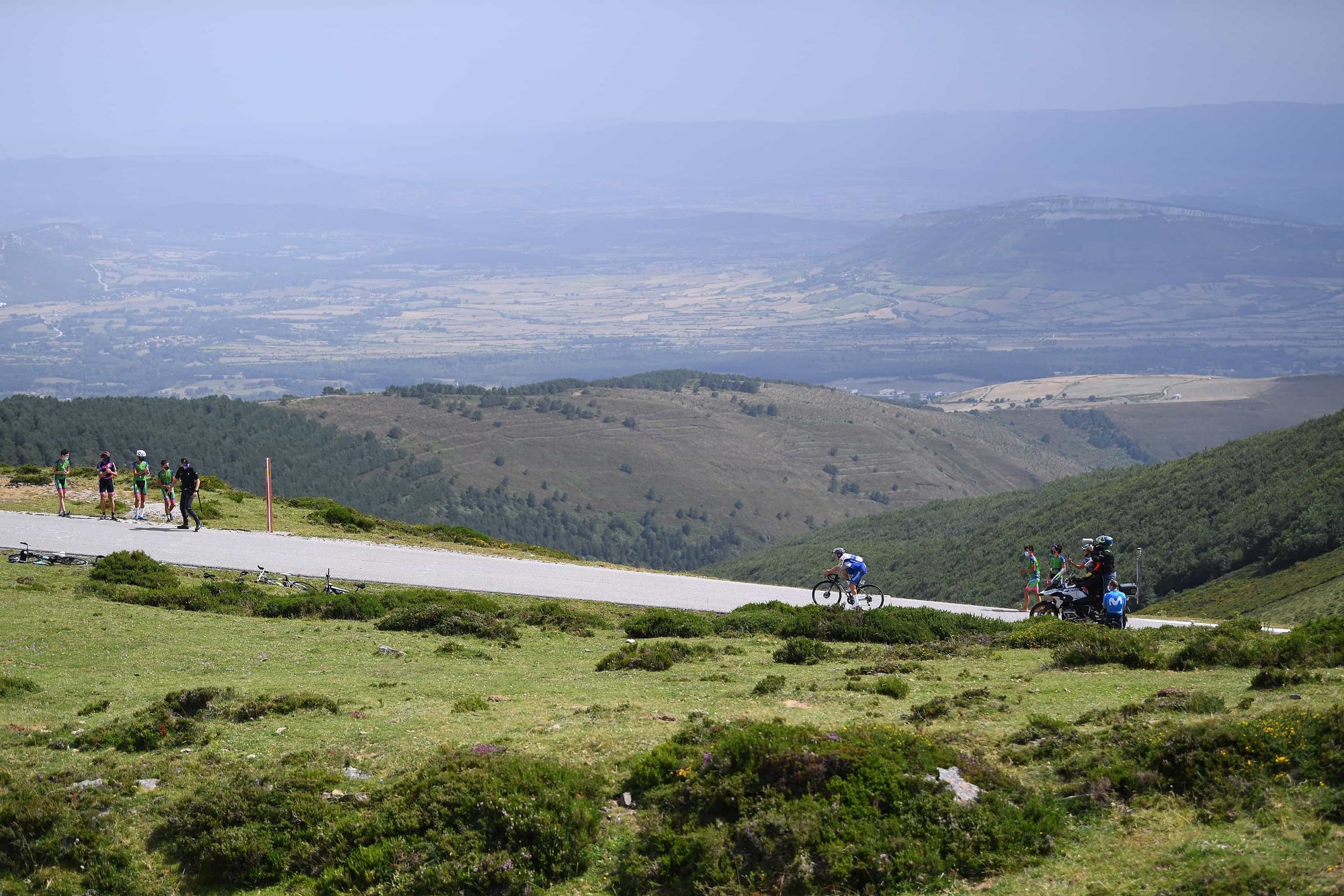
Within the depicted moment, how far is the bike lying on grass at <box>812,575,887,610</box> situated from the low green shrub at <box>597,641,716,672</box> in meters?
6.20

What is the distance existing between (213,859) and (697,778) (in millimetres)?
4107

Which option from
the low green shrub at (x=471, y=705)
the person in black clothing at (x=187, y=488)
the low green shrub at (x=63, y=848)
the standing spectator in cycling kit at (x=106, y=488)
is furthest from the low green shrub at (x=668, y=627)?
the standing spectator in cycling kit at (x=106, y=488)

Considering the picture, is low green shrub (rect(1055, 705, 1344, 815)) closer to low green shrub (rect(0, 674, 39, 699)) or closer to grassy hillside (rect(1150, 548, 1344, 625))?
low green shrub (rect(0, 674, 39, 699))

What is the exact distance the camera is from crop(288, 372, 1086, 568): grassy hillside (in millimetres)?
129500

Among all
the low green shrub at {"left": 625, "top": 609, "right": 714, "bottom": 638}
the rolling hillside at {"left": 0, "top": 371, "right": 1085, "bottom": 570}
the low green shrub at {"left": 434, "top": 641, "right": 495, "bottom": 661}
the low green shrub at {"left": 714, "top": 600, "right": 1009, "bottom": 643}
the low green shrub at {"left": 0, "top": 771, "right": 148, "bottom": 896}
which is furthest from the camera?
the rolling hillside at {"left": 0, "top": 371, "right": 1085, "bottom": 570}

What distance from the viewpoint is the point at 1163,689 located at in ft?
42.2

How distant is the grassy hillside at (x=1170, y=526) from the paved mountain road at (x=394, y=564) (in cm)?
2340

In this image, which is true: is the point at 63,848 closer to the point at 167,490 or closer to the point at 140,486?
the point at 167,490

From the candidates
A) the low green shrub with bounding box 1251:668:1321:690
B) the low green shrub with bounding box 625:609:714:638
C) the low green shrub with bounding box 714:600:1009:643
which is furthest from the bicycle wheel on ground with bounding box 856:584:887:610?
the low green shrub with bounding box 1251:668:1321:690

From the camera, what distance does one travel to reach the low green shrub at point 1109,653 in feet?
49.5

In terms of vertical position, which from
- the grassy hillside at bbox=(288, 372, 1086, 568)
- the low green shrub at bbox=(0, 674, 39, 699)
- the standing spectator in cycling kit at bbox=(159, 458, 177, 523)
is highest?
the standing spectator in cycling kit at bbox=(159, 458, 177, 523)

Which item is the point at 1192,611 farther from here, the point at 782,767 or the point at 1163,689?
the point at 782,767

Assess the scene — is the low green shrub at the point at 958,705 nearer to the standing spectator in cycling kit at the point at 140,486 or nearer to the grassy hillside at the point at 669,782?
the grassy hillside at the point at 669,782

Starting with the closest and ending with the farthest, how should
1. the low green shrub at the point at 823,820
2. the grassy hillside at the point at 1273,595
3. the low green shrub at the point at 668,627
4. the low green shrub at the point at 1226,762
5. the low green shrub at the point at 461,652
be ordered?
1. the low green shrub at the point at 823,820
2. the low green shrub at the point at 1226,762
3. the low green shrub at the point at 461,652
4. the low green shrub at the point at 668,627
5. the grassy hillside at the point at 1273,595
